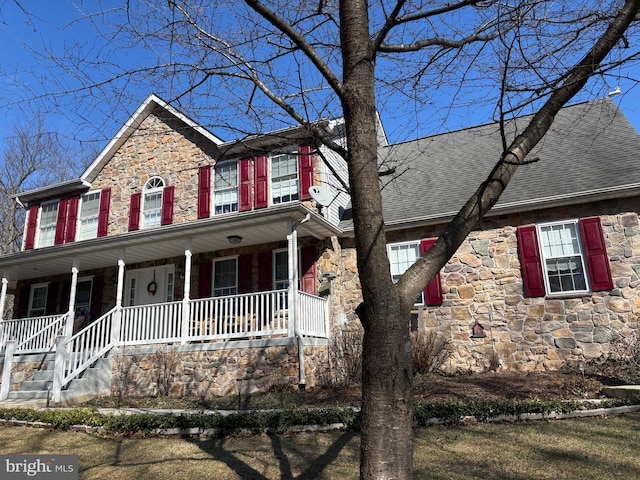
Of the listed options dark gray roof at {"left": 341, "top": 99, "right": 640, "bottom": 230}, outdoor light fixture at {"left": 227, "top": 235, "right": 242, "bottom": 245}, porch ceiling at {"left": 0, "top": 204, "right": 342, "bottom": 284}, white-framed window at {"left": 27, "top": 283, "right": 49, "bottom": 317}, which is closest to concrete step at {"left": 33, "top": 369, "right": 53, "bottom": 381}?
porch ceiling at {"left": 0, "top": 204, "right": 342, "bottom": 284}

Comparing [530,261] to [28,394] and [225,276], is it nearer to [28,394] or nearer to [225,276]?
[225,276]

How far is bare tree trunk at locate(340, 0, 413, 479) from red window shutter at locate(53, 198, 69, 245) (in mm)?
13839

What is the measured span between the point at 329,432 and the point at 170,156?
1038cm

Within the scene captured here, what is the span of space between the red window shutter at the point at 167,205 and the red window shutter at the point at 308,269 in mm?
4313

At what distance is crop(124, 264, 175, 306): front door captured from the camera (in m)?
12.4

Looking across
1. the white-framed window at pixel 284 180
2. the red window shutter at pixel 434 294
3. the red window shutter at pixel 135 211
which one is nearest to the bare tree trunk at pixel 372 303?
the red window shutter at pixel 434 294

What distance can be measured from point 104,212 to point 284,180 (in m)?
5.82

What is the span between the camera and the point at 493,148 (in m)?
12.1

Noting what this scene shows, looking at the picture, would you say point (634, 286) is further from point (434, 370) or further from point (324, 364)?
point (324, 364)

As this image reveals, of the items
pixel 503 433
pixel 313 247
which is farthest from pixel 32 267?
pixel 503 433

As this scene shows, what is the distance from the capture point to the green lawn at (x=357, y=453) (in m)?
4.12

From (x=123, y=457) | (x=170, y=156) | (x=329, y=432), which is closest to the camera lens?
(x=123, y=457)

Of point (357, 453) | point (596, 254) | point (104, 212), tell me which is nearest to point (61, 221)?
point (104, 212)

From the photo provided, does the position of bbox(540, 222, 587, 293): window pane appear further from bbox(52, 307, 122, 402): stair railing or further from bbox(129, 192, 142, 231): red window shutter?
bbox(129, 192, 142, 231): red window shutter
